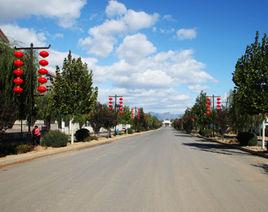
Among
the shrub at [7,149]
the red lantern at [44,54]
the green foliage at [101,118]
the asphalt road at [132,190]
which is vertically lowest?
the asphalt road at [132,190]

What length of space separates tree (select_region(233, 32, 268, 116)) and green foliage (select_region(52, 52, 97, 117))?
41.9 feet

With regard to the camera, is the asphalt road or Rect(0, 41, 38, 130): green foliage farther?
Rect(0, 41, 38, 130): green foliage

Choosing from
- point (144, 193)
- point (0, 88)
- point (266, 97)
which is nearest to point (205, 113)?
point (266, 97)

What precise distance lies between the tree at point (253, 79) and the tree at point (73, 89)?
41.9ft

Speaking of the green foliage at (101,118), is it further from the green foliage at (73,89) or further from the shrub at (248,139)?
the shrub at (248,139)

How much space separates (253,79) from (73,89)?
592 inches

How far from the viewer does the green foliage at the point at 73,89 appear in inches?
1468

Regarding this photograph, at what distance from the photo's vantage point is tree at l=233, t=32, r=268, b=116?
29547 mm

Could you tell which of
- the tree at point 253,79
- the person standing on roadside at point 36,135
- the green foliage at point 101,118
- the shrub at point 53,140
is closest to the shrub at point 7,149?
the person standing on roadside at point 36,135

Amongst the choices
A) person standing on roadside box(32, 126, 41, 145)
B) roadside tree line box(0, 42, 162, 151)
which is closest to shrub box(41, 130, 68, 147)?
person standing on roadside box(32, 126, 41, 145)

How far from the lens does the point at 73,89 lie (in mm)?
37250

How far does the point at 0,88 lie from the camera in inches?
889

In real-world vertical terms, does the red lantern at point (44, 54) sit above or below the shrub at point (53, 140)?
above

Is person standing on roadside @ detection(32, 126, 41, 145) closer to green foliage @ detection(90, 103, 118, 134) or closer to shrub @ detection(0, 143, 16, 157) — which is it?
shrub @ detection(0, 143, 16, 157)
